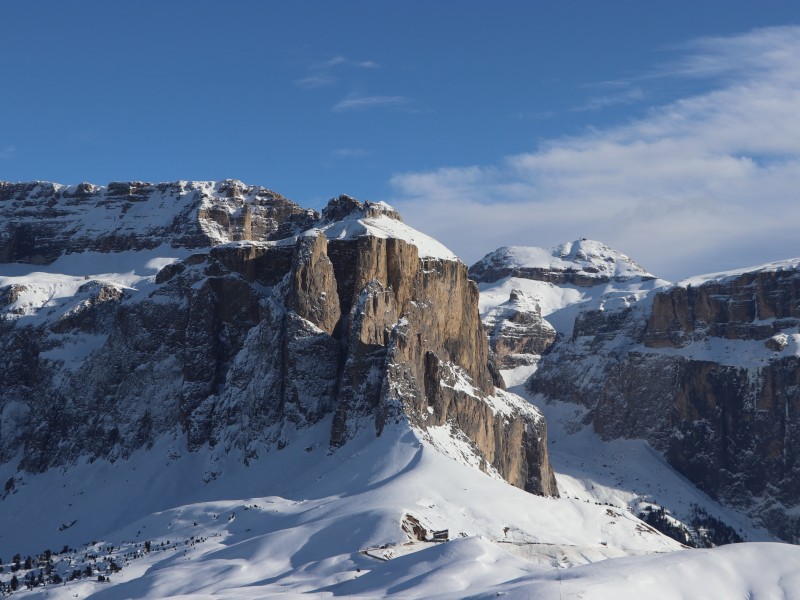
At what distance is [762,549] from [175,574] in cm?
7419

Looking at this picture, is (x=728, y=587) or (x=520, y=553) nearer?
(x=728, y=587)

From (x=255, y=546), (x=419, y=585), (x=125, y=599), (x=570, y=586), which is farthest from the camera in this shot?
(x=255, y=546)

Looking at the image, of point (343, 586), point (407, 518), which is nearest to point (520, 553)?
point (407, 518)

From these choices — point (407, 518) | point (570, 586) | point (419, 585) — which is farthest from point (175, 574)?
point (570, 586)

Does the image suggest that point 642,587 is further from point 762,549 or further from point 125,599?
point 125,599

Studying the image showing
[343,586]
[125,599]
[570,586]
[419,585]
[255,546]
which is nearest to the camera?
[570,586]

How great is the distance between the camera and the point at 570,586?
133m

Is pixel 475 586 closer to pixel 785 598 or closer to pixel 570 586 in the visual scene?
pixel 570 586

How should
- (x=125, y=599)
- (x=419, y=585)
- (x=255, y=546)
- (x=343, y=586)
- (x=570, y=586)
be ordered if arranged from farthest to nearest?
(x=255, y=546) < (x=125, y=599) < (x=343, y=586) < (x=419, y=585) < (x=570, y=586)

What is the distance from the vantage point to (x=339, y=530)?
642 feet

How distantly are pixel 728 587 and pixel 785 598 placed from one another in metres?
5.27

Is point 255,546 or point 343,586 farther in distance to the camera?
point 255,546

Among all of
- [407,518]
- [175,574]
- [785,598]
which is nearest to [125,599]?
[175,574]

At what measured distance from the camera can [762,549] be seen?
490 ft
